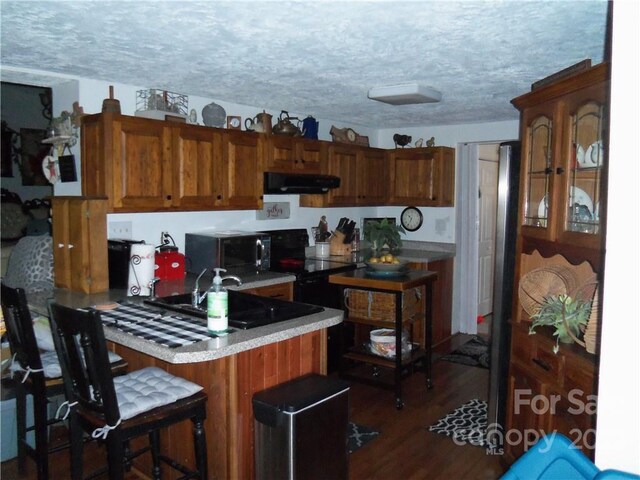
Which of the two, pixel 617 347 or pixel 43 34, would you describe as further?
pixel 43 34

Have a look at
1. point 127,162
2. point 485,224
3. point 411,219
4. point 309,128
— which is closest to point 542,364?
point 127,162

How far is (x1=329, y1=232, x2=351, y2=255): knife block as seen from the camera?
206 inches

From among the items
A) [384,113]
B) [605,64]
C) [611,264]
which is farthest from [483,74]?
[611,264]

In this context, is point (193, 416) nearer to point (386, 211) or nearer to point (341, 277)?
point (341, 277)

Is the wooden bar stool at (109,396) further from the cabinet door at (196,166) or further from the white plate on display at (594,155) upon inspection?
the white plate on display at (594,155)

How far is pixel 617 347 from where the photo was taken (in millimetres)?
1521

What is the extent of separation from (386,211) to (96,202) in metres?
3.59

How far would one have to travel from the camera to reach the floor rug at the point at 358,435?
3.19m

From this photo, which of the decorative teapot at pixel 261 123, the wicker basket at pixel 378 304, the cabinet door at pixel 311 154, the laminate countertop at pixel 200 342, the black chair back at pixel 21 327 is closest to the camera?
the laminate countertop at pixel 200 342

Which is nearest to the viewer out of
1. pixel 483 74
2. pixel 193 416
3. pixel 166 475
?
pixel 193 416

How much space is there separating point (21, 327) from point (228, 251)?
1.69 m

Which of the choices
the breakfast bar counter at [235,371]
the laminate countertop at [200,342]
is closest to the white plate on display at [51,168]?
the laminate countertop at [200,342]

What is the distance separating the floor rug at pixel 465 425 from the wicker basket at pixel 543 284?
44.5 inches

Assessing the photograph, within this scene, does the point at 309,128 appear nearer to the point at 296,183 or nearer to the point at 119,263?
the point at 296,183
